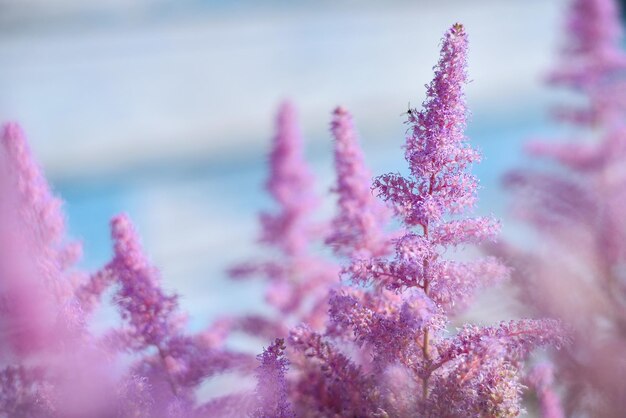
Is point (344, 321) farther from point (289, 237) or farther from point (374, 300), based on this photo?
point (289, 237)

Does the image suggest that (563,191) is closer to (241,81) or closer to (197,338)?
(197,338)

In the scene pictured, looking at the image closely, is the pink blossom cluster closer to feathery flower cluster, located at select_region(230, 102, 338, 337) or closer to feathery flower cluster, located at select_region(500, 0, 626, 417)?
feathery flower cluster, located at select_region(500, 0, 626, 417)

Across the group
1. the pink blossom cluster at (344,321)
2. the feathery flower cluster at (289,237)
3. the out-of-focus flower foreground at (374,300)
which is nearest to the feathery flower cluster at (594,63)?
the out-of-focus flower foreground at (374,300)

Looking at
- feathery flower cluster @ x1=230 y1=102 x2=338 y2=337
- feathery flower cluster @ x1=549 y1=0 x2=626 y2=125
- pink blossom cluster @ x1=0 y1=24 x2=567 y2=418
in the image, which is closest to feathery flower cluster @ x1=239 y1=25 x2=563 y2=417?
pink blossom cluster @ x1=0 y1=24 x2=567 y2=418

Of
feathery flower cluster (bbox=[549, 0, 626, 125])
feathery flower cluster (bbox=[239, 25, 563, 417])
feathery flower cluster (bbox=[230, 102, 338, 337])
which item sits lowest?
feathery flower cluster (bbox=[239, 25, 563, 417])

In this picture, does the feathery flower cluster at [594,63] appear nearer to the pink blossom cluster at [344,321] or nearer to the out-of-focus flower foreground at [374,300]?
the out-of-focus flower foreground at [374,300]

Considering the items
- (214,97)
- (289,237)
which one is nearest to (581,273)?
(289,237)

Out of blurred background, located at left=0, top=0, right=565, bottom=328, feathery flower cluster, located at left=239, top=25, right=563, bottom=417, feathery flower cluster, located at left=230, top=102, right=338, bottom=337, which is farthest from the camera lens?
blurred background, located at left=0, top=0, right=565, bottom=328

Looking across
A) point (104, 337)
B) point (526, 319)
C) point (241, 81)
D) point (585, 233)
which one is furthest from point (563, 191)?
point (241, 81)
